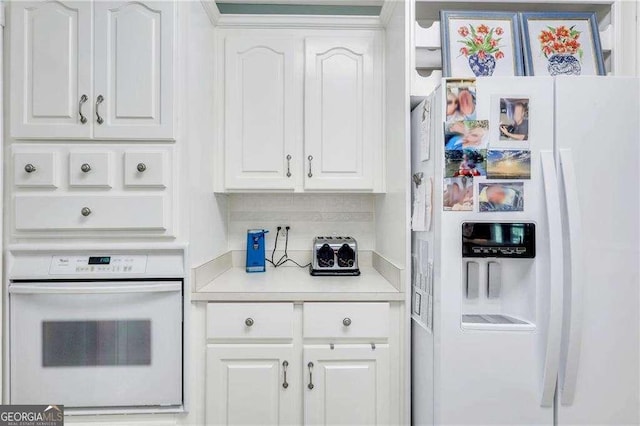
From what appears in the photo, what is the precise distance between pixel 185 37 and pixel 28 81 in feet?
2.16

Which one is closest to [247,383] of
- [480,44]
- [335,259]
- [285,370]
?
[285,370]

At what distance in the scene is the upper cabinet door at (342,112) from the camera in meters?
1.86

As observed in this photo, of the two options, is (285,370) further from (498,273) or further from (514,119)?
(514,119)

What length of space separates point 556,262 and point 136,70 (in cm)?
178

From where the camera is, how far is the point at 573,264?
1.16m

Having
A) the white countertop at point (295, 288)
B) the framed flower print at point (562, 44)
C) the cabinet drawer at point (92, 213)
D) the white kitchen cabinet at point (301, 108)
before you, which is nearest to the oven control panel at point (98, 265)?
the cabinet drawer at point (92, 213)

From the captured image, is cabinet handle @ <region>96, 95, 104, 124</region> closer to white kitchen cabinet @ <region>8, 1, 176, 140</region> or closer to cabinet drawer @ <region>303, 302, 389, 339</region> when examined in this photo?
white kitchen cabinet @ <region>8, 1, 176, 140</region>

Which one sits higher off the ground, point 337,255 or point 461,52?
point 461,52

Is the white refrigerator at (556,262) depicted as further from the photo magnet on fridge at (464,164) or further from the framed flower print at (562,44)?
the framed flower print at (562,44)

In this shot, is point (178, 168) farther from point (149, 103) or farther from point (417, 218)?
point (417, 218)

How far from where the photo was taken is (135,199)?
4.46ft

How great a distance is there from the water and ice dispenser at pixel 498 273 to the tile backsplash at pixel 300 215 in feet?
2.96

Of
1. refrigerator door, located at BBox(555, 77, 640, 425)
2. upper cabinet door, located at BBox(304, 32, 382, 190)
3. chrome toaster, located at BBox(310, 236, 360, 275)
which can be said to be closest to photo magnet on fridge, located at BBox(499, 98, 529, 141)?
refrigerator door, located at BBox(555, 77, 640, 425)

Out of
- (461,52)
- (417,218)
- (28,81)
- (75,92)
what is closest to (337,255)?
(417,218)
